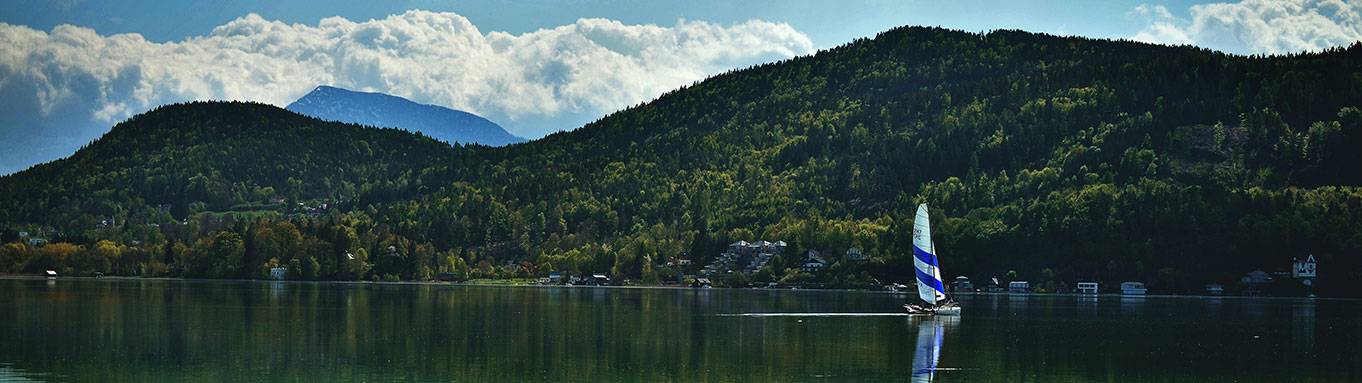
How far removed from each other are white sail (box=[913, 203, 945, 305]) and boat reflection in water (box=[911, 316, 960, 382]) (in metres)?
2.98

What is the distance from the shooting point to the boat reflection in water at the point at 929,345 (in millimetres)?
71356

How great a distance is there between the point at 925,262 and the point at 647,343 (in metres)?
42.9

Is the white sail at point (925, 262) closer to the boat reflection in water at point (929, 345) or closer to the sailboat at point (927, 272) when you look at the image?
the sailboat at point (927, 272)

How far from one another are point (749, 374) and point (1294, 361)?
2878cm

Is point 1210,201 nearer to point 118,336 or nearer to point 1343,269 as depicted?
point 1343,269

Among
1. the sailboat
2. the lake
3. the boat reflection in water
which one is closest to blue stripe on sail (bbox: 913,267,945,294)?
the sailboat

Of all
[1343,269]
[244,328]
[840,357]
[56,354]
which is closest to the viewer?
[56,354]

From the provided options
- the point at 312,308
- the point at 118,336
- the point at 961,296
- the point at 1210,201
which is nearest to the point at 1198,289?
the point at 1210,201

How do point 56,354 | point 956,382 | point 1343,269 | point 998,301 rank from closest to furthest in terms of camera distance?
1. point 956,382
2. point 56,354
3. point 998,301
4. point 1343,269

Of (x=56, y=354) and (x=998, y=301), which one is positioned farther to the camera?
Result: (x=998, y=301)

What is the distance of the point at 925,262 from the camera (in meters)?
124

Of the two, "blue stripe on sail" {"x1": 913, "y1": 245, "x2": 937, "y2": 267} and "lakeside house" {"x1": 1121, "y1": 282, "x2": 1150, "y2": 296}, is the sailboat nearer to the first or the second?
"blue stripe on sail" {"x1": 913, "y1": 245, "x2": 937, "y2": 267}

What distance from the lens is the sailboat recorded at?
123000 millimetres

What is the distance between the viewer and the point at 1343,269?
183m
